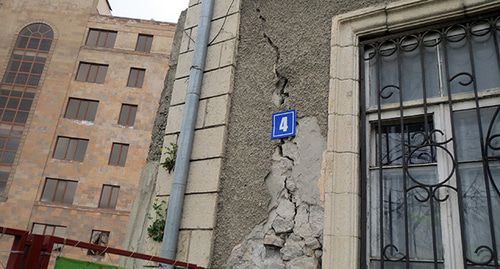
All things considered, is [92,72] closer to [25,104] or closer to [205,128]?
[25,104]

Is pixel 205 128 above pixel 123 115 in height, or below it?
below

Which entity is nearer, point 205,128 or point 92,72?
point 205,128

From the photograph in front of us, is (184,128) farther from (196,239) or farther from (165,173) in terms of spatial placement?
(196,239)

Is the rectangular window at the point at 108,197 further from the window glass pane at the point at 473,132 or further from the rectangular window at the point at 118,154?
the window glass pane at the point at 473,132

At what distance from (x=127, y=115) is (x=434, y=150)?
24545mm

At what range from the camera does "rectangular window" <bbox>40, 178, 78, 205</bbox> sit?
23609mm

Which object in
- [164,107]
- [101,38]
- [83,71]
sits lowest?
[164,107]

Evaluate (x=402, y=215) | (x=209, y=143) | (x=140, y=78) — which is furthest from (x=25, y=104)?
(x=402, y=215)

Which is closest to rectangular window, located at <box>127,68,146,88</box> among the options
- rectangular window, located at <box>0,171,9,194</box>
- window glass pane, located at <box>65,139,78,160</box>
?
window glass pane, located at <box>65,139,78,160</box>

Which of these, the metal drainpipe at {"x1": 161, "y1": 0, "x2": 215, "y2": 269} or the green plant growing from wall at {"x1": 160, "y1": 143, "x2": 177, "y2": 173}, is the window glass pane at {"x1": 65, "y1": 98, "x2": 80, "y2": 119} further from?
the green plant growing from wall at {"x1": 160, "y1": 143, "x2": 177, "y2": 173}

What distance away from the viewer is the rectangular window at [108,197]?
23.5 meters

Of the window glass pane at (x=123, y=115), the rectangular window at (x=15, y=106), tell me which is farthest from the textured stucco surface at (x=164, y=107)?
the rectangular window at (x=15, y=106)

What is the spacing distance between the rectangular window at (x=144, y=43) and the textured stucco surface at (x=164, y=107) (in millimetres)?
23916

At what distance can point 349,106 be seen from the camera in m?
3.02
